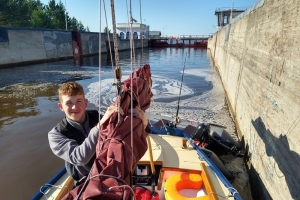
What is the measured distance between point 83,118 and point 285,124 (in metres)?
2.62

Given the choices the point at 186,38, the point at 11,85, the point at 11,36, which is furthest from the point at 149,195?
the point at 186,38

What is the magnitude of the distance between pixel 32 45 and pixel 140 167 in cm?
2360

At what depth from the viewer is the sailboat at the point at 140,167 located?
4.49ft

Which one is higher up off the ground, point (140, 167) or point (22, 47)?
point (22, 47)

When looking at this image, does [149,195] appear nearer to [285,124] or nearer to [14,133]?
[285,124]

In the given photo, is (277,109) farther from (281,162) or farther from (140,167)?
(140,167)

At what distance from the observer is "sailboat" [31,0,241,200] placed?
4.49 feet

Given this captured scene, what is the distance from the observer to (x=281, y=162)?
2.82 m

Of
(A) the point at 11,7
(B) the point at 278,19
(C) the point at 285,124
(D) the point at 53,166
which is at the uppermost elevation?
(A) the point at 11,7

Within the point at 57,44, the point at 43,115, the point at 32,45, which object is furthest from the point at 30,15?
the point at 43,115

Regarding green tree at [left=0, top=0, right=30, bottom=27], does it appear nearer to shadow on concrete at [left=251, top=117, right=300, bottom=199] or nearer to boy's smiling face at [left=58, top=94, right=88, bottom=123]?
boy's smiling face at [left=58, top=94, right=88, bottom=123]

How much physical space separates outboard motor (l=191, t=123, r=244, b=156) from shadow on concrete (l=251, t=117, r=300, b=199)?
135cm

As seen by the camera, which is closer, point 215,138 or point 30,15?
point 215,138

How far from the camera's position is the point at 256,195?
3.77 metres
